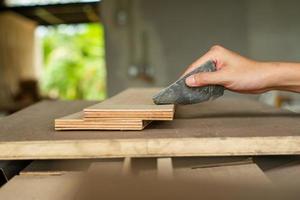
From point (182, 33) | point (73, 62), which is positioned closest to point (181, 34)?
point (182, 33)

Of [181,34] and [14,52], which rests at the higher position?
[181,34]

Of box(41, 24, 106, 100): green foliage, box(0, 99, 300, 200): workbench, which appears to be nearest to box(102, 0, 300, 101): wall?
box(0, 99, 300, 200): workbench

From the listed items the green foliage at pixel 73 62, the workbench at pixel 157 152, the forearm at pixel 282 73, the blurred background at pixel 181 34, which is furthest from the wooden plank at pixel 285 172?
the green foliage at pixel 73 62

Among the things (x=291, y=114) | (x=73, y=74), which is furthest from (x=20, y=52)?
(x=291, y=114)

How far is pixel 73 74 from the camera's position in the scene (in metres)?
12.8

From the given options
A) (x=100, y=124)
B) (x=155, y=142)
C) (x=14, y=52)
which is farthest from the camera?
(x=14, y=52)

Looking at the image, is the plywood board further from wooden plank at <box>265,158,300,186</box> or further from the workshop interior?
wooden plank at <box>265,158,300,186</box>

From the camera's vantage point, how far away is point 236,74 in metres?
1.02

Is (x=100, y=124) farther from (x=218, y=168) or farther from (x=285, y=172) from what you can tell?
(x=285, y=172)

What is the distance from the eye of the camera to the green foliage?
1253 centimetres

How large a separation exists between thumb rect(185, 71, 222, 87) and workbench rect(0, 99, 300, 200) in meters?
0.10

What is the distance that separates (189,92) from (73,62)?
478 inches

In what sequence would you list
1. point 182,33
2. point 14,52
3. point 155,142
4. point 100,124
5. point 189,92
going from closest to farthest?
point 155,142 < point 100,124 < point 189,92 < point 182,33 < point 14,52

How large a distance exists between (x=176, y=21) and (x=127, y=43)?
48 centimetres
